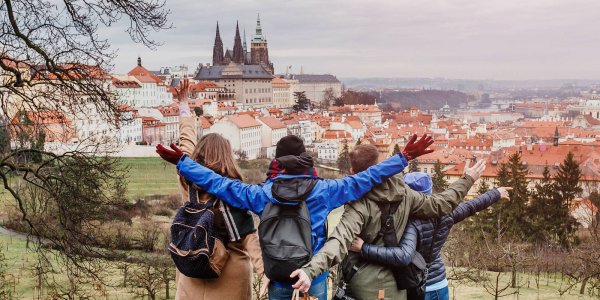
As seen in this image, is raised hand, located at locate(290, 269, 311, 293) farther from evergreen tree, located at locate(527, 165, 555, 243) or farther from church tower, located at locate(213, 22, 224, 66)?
church tower, located at locate(213, 22, 224, 66)

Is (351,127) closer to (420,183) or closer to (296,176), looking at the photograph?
(420,183)

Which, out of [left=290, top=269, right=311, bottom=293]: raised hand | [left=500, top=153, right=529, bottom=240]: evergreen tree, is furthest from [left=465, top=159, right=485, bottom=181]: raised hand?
[left=500, top=153, right=529, bottom=240]: evergreen tree

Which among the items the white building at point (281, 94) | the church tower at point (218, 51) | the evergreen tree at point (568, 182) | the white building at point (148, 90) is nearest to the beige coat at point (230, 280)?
the evergreen tree at point (568, 182)

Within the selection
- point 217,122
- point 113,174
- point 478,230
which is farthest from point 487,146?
point 113,174

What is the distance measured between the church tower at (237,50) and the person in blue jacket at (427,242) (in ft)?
358

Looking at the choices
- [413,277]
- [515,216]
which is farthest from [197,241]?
[515,216]

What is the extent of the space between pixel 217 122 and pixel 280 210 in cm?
6489

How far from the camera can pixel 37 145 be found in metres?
7.33

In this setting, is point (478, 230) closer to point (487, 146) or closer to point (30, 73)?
point (30, 73)

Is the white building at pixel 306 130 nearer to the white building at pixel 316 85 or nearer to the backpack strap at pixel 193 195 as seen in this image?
the white building at pixel 316 85

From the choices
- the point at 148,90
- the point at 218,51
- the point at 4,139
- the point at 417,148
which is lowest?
the point at 4,139

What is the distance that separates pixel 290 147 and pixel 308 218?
0.38 m

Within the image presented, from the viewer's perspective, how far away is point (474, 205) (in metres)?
4.04

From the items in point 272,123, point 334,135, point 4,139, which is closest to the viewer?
point 4,139
